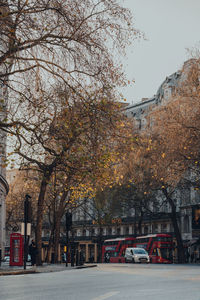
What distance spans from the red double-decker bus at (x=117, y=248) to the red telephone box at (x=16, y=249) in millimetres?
29643

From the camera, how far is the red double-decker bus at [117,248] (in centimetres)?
6078

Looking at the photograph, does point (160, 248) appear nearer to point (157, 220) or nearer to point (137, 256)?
point (137, 256)

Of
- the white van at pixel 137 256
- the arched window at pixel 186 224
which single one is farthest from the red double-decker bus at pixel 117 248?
the arched window at pixel 186 224

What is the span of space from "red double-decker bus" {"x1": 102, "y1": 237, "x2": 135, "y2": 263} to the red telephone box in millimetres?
29643

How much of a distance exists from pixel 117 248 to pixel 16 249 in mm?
32806

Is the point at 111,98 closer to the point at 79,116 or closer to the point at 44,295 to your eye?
the point at 79,116

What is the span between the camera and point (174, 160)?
36.5 meters

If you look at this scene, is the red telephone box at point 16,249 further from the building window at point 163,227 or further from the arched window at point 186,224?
the building window at point 163,227

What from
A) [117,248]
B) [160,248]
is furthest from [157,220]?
[160,248]

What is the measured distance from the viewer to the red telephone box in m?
29.9

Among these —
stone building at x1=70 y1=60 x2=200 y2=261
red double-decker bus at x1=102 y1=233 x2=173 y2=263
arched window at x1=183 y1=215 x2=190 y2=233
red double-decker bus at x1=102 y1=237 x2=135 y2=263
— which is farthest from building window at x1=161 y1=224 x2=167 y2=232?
red double-decker bus at x1=102 y1=233 x2=173 y2=263

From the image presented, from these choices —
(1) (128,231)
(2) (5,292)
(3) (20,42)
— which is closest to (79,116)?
(3) (20,42)

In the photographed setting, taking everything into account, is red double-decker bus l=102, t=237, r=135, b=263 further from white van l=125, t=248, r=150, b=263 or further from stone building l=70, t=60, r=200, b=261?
white van l=125, t=248, r=150, b=263

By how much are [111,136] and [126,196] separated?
145 ft
